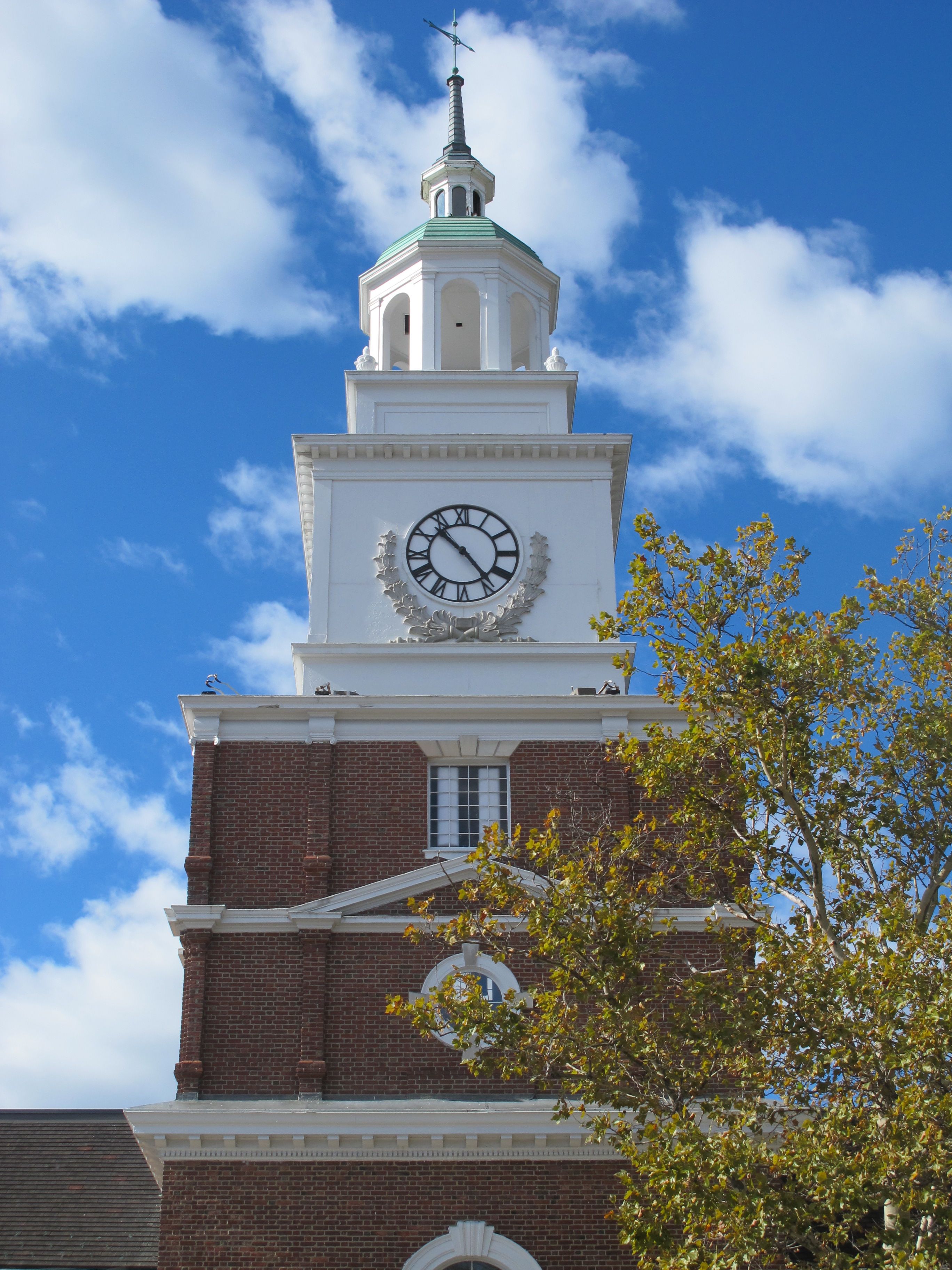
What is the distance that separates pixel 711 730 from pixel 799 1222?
6.18 meters

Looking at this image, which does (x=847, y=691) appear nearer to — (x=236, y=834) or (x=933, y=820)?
(x=933, y=820)

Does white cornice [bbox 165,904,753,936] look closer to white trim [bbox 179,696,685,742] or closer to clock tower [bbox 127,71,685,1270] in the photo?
clock tower [bbox 127,71,685,1270]

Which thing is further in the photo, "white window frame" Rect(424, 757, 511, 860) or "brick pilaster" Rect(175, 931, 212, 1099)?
"white window frame" Rect(424, 757, 511, 860)

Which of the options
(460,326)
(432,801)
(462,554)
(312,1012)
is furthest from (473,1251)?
(460,326)

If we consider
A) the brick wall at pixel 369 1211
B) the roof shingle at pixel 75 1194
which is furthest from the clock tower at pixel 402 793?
the roof shingle at pixel 75 1194

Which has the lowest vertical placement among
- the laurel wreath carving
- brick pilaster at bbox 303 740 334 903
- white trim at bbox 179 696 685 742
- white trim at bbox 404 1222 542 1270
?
white trim at bbox 404 1222 542 1270

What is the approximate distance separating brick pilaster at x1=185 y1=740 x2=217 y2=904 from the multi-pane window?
3.28m

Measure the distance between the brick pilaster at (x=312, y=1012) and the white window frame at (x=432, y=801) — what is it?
82.0 inches

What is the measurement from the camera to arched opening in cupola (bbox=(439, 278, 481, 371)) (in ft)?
97.6

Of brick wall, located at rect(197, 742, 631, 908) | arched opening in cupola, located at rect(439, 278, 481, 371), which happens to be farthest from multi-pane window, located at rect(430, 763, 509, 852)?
arched opening in cupola, located at rect(439, 278, 481, 371)

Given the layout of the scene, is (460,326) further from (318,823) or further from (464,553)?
(318,823)

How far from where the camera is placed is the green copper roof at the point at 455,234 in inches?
1160

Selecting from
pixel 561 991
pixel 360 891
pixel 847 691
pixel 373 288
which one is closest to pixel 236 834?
pixel 360 891

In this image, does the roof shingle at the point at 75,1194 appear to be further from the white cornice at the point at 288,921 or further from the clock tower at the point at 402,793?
the white cornice at the point at 288,921
